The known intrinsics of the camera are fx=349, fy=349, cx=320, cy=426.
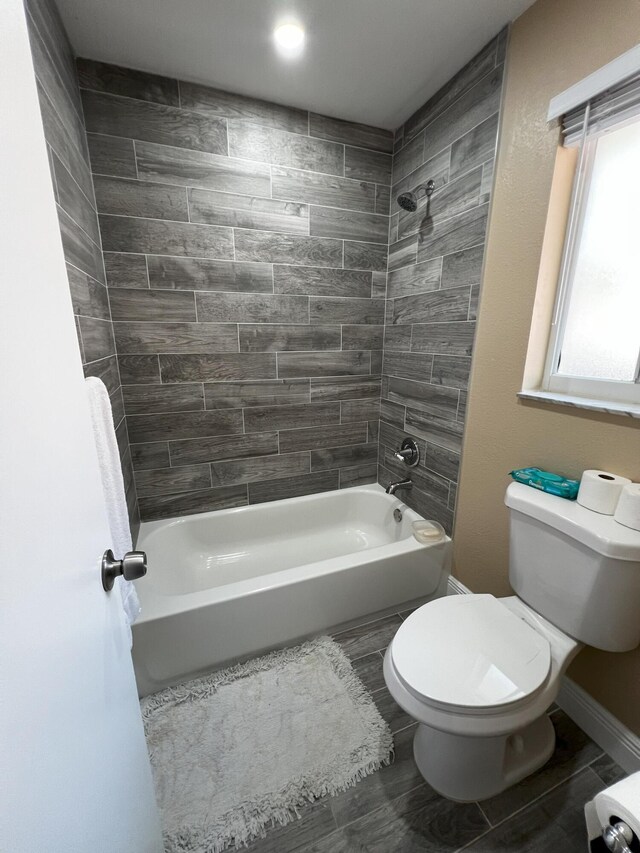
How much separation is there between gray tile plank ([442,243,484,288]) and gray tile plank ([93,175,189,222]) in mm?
1302

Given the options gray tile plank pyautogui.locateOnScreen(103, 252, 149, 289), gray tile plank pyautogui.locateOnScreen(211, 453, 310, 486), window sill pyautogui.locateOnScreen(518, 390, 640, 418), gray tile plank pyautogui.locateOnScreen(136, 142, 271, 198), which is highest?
A: gray tile plank pyautogui.locateOnScreen(136, 142, 271, 198)

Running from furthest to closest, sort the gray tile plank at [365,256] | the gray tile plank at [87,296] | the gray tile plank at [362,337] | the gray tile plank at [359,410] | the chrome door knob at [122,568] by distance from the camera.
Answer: the gray tile plank at [359,410]
the gray tile plank at [362,337]
the gray tile plank at [365,256]
the gray tile plank at [87,296]
the chrome door knob at [122,568]

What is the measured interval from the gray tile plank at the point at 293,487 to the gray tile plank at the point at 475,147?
1.78 metres

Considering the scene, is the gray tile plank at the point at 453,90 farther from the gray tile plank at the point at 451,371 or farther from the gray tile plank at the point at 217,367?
the gray tile plank at the point at 217,367

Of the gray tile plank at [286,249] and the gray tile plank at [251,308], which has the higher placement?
the gray tile plank at [286,249]

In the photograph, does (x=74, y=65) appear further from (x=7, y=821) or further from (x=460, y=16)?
(x=7, y=821)

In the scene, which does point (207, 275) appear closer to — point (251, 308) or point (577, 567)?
point (251, 308)

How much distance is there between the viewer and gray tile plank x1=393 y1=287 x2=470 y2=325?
1610 mm

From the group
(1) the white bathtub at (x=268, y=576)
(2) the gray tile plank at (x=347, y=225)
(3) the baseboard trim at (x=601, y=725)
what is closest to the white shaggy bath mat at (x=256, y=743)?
(1) the white bathtub at (x=268, y=576)

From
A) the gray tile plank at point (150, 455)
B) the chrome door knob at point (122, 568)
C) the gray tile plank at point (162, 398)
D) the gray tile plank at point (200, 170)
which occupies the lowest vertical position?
the gray tile plank at point (150, 455)

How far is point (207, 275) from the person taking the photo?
1.81 metres

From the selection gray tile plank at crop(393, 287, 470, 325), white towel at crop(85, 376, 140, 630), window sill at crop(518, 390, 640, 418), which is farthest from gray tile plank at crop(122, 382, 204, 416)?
window sill at crop(518, 390, 640, 418)

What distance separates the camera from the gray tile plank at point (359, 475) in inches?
95.0

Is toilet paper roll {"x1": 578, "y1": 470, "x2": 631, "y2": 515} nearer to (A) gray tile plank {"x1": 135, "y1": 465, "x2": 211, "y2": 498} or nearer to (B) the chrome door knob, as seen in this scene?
(B) the chrome door knob
